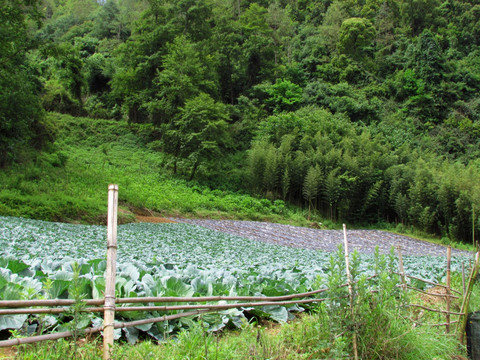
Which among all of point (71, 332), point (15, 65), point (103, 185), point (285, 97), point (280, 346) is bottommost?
point (280, 346)

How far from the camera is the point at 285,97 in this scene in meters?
36.0

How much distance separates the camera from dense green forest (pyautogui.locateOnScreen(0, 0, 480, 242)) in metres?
22.0

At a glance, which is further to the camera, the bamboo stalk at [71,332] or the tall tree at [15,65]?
the tall tree at [15,65]

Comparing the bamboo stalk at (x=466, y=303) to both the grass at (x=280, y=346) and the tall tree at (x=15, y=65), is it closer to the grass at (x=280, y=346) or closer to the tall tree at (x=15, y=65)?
the grass at (x=280, y=346)

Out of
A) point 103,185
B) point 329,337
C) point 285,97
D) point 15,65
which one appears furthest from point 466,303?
point 285,97

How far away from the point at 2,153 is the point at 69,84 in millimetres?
18108

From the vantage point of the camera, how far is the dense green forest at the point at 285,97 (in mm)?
21969

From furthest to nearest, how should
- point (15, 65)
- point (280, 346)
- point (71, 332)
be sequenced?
point (15, 65) < point (280, 346) < point (71, 332)

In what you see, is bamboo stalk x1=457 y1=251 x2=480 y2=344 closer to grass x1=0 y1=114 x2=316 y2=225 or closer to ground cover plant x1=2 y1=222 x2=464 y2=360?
ground cover plant x1=2 y1=222 x2=464 y2=360

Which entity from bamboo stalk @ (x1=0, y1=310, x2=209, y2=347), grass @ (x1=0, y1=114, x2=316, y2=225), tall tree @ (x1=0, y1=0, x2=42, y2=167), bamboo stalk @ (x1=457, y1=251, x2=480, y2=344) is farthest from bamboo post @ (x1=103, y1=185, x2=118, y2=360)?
tall tree @ (x1=0, y1=0, x2=42, y2=167)

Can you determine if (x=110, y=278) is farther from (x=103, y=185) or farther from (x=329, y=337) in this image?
(x=103, y=185)

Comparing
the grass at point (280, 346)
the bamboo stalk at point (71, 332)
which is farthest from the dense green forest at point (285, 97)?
the grass at point (280, 346)

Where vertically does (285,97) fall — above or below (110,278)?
above

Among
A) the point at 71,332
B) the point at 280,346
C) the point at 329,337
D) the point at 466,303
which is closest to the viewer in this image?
the point at 71,332
